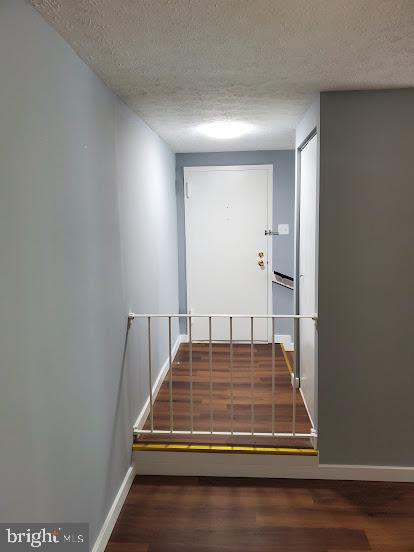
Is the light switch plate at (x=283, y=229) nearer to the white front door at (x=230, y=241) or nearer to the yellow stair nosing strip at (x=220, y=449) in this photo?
the white front door at (x=230, y=241)

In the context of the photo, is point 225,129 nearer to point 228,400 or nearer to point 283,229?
point 283,229

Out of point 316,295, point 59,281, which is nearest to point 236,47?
point 59,281

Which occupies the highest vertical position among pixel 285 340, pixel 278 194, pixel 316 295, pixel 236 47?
pixel 236 47

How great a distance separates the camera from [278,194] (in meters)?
4.80

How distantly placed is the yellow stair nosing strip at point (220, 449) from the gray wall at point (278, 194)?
228 cm

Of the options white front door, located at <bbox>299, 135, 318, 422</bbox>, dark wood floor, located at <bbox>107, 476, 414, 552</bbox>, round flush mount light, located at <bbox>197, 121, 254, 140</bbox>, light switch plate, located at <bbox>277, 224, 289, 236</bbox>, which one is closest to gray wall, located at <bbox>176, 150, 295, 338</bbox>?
light switch plate, located at <bbox>277, 224, 289, 236</bbox>

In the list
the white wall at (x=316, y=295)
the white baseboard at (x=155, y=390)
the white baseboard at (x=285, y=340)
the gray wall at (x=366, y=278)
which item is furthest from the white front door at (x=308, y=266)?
the white baseboard at (x=285, y=340)

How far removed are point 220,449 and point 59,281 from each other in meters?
1.60

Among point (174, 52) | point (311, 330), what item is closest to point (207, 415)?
point (311, 330)

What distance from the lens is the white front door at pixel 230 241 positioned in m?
4.81

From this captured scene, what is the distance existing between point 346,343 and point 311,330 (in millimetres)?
358

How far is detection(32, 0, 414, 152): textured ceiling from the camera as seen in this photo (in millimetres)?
1470

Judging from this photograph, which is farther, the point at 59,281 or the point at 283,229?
the point at 283,229

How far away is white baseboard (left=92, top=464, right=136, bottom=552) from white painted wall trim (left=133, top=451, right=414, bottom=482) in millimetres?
134
